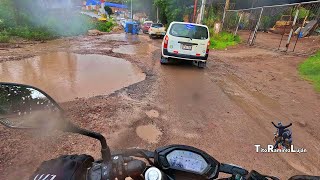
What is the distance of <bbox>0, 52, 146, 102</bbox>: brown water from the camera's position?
6875 millimetres

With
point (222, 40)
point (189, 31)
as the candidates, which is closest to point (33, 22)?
point (222, 40)

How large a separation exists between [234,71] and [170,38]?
9.42ft

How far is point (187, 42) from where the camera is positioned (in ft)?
31.4

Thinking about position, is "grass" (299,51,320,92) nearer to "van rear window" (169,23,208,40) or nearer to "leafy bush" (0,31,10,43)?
"van rear window" (169,23,208,40)

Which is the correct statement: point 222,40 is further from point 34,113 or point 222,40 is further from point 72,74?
point 34,113

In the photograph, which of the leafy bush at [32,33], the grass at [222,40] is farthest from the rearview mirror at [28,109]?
the leafy bush at [32,33]

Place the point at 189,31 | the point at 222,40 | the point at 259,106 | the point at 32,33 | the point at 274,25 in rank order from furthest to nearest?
the point at 274,25
the point at 32,33
the point at 222,40
the point at 189,31
the point at 259,106

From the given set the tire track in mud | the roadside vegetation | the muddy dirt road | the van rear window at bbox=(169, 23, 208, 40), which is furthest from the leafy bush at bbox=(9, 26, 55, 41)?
the tire track in mud

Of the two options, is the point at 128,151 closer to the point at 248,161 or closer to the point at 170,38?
the point at 248,161

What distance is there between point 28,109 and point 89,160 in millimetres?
467

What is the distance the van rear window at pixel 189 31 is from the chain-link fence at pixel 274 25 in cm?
815

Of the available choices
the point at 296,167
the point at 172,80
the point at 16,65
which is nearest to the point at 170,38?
the point at 172,80

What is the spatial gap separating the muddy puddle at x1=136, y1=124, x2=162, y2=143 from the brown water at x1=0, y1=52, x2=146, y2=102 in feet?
7.77

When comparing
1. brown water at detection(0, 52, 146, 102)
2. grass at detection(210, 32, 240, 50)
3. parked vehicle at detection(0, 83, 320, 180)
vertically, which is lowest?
grass at detection(210, 32, 240, 50)
